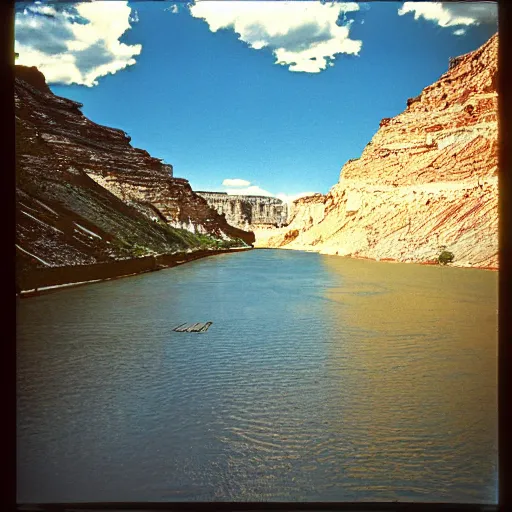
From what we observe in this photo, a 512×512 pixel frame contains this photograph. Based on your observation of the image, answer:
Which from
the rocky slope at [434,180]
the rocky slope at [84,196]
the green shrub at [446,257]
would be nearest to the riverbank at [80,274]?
the rocky slope at [84,196]

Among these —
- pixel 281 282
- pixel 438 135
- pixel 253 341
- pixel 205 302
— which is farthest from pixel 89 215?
pixel 438 135

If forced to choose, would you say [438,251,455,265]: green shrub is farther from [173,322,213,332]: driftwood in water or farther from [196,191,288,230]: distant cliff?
[196,191,288,230]: distant cliff

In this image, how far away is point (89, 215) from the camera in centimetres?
3447

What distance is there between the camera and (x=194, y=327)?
12.0 meters

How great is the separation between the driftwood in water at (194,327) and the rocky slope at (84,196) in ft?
26.7

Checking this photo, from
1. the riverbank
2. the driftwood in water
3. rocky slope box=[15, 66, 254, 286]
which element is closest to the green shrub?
the riverbank

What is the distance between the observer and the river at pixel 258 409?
14.2ft

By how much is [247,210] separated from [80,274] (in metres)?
149

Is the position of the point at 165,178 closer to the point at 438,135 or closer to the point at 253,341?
the point at 438,135

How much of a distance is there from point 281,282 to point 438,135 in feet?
121

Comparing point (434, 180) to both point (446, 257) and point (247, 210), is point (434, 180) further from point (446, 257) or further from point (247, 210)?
point (247, 210)

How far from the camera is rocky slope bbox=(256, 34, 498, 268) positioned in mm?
42656

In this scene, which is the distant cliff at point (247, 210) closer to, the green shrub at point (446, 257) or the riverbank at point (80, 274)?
the green shrub at point (446, 257)

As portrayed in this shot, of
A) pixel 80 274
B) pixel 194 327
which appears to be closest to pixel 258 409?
pixel 194 327
